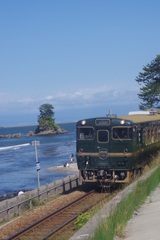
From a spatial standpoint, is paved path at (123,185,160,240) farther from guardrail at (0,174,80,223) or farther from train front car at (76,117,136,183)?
train front car at (76,117,136,183)

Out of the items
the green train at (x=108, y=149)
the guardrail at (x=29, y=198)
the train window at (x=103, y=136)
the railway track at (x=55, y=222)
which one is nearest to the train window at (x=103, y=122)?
the green train at (x=108, y=149)

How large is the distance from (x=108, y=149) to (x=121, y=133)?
813 mm

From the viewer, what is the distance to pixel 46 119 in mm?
157625

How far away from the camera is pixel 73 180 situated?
23.8 m

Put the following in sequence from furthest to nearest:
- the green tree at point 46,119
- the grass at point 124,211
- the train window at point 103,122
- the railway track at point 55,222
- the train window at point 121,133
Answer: the green tree at point 46,119 < the train window at point 103,122 < the train window at point 121,133 < the railway track at point 55,222 < the grass at point 124,211

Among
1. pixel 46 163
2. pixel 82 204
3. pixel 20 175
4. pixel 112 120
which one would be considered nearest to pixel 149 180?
pixel 82 204

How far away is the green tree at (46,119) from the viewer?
149m

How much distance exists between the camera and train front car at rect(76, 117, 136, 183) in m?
20.2

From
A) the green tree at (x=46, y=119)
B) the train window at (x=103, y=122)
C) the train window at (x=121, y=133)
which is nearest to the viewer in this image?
the train window at (x=121, y=133)

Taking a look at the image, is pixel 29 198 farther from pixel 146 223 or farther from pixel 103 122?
pixel 146 223

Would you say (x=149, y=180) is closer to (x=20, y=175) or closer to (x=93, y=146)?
(x=93, y=146)

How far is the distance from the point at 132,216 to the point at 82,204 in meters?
6.92

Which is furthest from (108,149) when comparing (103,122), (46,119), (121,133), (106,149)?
(46,119)

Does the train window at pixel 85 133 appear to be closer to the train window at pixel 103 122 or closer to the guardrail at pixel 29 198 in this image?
the train window at pixel 103 122
